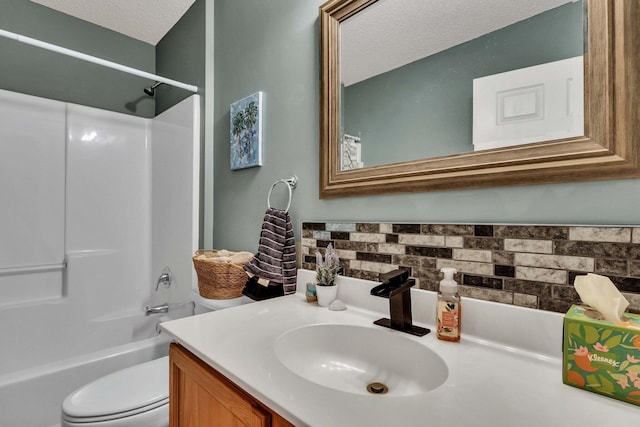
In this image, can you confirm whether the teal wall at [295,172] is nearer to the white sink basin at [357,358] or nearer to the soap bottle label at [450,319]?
the soap bottle label at [450,319]

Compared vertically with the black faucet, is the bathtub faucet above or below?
below

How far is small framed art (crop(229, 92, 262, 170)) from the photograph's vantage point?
146 cm

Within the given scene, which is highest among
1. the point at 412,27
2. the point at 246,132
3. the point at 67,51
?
the point at 67,51

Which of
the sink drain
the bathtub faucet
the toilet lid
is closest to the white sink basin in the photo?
the sink drain

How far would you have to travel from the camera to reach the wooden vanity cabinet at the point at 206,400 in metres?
0.57

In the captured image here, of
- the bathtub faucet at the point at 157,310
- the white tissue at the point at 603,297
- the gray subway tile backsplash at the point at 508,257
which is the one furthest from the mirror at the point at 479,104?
the bathtub faucet at the point at 157,310

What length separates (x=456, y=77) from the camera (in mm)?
845

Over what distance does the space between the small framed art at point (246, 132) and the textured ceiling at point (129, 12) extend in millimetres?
993

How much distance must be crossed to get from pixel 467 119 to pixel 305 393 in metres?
0.75

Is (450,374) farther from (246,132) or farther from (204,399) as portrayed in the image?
(246,132)

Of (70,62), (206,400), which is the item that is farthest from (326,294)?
(70,62)

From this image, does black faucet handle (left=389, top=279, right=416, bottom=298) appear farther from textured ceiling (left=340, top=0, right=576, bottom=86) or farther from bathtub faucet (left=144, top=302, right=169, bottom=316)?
bathtub faucet (left=144, top=302, right=169, bottom=316)

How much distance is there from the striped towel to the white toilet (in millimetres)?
260

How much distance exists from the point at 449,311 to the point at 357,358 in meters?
0.28
